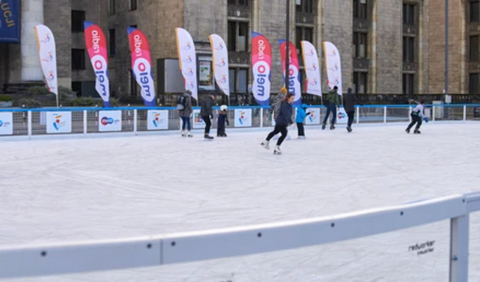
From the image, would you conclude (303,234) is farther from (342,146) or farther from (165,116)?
(165,116)

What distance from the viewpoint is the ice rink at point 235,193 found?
3539 mm

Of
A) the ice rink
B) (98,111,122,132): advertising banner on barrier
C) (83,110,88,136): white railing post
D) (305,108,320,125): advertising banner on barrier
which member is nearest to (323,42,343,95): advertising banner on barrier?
(305,108,320,125): advertising banner on barrier

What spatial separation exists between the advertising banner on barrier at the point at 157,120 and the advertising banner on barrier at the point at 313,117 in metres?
7.46

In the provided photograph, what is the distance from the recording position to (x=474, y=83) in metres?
61.9

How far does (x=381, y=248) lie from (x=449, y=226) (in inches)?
15.5

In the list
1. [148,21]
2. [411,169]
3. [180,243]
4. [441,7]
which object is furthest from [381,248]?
[441,7]

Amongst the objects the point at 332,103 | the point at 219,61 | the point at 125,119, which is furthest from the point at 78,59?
the point at 125,119

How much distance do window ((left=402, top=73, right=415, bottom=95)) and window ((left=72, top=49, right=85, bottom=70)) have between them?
26124mm

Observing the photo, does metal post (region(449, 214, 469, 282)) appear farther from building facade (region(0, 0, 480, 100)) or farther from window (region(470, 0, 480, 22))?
window (region(470, 0, 480, 22))

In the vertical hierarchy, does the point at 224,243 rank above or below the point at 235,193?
above

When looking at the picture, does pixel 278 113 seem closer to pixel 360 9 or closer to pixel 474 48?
pixel 360 9

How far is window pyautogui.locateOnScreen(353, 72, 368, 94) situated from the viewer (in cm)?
5541

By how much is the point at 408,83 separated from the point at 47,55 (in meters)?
35.3

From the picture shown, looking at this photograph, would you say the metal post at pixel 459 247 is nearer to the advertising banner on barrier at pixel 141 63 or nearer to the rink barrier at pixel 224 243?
the rink barrier at pixel 224 243
